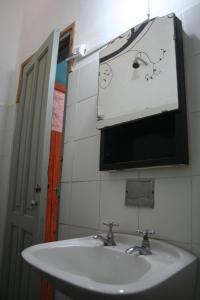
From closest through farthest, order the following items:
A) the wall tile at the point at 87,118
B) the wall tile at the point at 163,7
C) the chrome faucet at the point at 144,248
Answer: the chrome faucet at the point at 144,248 < the wall tile at the point at 163,7 < the wall tile at the point at 87,118

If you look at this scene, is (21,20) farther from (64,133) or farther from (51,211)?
(51,211)

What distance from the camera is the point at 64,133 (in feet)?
5.24

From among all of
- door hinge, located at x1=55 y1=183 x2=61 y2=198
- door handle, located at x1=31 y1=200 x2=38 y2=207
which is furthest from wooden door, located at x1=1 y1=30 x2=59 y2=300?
door hinge, located at x1=55 y1=183 x2=61 y2=198

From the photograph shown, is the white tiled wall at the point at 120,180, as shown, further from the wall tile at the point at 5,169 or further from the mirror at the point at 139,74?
the wall tile at the point at 5,169

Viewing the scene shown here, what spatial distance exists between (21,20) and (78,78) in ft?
5.16

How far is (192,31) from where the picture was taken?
1045 mm

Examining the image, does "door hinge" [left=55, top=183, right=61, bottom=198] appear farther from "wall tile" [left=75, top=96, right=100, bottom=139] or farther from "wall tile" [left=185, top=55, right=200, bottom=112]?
"wall tile" [left=185, top=55, right=200, bottom=112]

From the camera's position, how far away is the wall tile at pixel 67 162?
4.93ft

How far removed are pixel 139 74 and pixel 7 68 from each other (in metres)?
1.88

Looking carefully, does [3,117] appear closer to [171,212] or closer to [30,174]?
[30,174]

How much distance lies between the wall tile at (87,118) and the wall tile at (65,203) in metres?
0.31

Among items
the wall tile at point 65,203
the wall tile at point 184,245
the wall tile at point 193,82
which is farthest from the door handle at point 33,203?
the wall tile at point 193,82

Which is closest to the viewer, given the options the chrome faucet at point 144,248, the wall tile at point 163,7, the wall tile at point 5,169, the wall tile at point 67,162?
the chrome faucet at point 144,248

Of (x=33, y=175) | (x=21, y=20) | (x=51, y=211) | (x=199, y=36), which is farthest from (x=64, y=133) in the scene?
(x=21, y=20)
